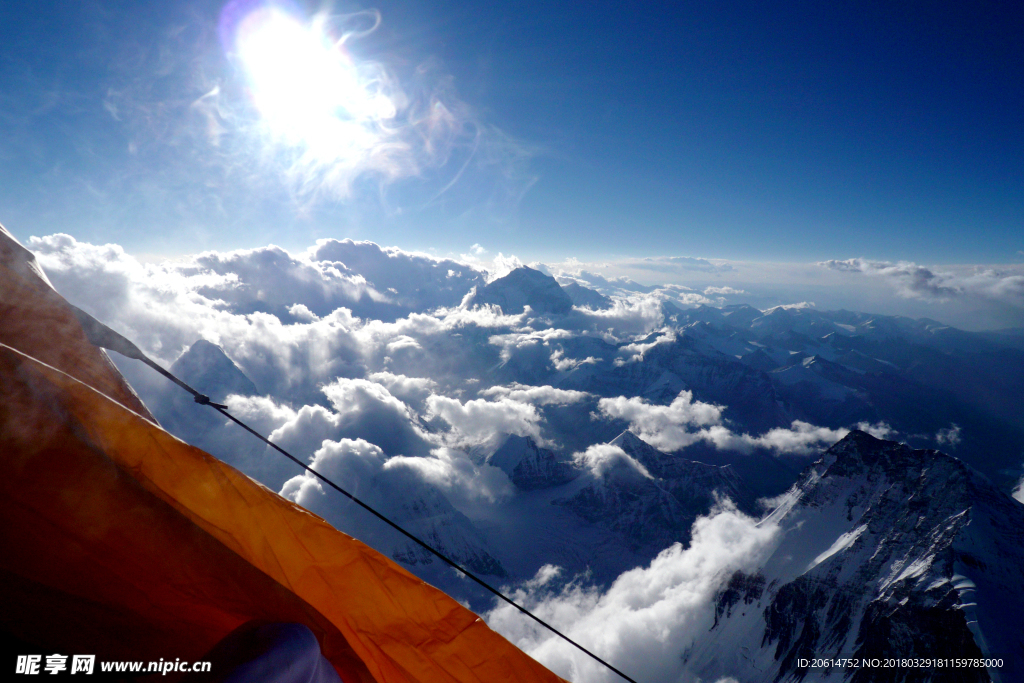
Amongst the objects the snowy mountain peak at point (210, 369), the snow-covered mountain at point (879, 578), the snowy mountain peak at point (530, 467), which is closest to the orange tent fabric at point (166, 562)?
the snow-covered mountain at point (879, 578)

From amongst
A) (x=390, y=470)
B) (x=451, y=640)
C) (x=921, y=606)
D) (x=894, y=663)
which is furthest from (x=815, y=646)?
(x=390, y=470)

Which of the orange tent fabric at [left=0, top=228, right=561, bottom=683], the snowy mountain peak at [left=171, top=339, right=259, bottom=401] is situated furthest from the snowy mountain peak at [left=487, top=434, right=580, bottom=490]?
the orange tent fabric at [left=0, top=228, right=561, bottom=683]

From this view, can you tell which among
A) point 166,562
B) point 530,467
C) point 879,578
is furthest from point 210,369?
point 879,578

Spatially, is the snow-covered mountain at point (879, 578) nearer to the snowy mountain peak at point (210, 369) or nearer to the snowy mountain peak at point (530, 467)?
the snowy mountain peak at point (530, 467)

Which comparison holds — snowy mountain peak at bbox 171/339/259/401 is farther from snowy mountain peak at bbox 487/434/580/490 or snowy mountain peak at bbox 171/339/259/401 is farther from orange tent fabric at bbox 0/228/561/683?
orange tent fabric at bbox 0/228/561/683

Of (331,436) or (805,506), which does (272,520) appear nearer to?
(805,506)

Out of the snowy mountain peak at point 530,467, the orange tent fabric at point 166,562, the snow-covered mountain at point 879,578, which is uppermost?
the orange tent fabric at point 166,562
